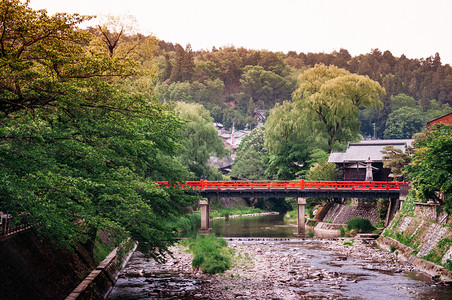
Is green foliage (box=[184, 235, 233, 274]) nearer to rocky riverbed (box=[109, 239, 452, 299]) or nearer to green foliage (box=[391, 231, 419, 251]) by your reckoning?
rocky riverbed (box=[109, 239, 452, 299])

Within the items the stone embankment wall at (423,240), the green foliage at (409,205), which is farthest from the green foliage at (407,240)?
the green foliage at (409,205)

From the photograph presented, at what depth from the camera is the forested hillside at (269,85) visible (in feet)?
416

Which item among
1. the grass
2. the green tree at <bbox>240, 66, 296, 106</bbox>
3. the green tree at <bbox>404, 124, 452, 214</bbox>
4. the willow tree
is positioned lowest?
the grass

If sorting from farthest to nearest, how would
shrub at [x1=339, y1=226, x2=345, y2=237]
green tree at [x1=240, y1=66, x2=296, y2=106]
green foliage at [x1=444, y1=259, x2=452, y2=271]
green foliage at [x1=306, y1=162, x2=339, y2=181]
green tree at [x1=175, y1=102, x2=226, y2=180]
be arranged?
green tree at [x1=240, y1=66, x2=296, y2=106], green tree at [x1=175, y1=102, x2=226, y2=180], green foliage at [x1=306, y1=162, x2=339, y2=181], shrub at [x1=339, y1=226, x2=345, y2=237], green foliage at [x1=444, y1=259, x2=452, y2=271]

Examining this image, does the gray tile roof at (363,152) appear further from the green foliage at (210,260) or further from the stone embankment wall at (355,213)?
the green foliage at (210,260)

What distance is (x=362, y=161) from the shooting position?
59.8 meters

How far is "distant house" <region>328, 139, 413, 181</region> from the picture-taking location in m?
58.9

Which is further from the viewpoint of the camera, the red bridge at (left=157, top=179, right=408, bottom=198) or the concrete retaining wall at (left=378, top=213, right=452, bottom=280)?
the red bridge at (left=157, top=179, right=408, bottom=198)

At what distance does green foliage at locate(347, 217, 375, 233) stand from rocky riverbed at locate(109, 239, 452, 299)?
1117 cm

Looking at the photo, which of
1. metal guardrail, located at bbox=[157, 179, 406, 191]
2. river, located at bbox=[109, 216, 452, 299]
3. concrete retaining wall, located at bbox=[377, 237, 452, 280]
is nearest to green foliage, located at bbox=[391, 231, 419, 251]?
concrete retaining wall, located at bbox=[377, 237, 452, 280]

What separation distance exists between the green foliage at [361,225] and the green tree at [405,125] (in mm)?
70649

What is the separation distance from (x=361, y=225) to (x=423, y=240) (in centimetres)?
1775

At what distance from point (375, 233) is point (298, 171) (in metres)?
22.6

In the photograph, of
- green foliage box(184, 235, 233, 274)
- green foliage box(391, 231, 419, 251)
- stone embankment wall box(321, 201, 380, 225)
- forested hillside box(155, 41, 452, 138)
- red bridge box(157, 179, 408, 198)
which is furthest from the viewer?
forested hillside box(155, 41, 452, 138)
